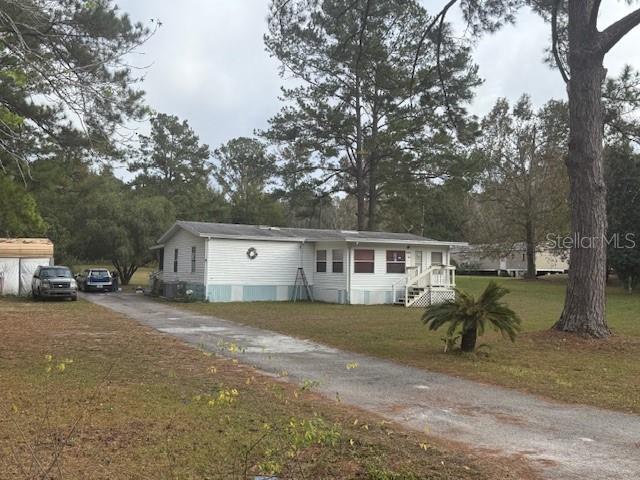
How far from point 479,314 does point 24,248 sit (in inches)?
905

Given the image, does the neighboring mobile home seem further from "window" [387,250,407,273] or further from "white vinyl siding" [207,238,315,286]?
"white vinyl siding" [207,238,315,286]

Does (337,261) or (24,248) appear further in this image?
(24,248)

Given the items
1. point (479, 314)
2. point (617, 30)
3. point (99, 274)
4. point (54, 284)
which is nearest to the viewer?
point (479, 314)

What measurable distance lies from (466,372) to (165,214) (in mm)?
29572

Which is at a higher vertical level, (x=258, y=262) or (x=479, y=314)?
(x=258, y=262)

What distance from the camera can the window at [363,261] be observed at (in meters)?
24.2

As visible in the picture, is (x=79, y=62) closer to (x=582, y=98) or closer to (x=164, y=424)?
(x=164, y=424)

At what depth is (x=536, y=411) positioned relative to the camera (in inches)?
263

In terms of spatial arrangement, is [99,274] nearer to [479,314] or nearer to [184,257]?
[184,257]

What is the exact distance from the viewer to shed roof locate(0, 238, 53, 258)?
25.9m

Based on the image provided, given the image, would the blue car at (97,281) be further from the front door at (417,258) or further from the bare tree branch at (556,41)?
the bare tree branch at (556,41)

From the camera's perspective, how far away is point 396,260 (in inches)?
991

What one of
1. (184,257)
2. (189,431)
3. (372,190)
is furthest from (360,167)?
(189,431)

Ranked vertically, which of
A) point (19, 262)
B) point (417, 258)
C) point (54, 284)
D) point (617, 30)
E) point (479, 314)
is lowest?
point (479, 314)
